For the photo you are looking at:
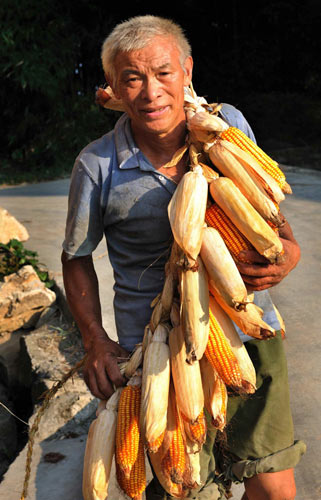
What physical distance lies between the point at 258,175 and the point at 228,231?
18 centimetres

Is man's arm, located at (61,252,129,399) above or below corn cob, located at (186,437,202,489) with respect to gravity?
above

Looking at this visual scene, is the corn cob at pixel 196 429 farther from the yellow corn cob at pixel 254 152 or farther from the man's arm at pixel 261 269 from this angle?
the yellow corn cob at pixel 254 152

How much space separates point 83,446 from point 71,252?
132cm

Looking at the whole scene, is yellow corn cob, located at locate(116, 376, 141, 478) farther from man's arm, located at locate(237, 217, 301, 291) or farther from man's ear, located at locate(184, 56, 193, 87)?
man's ear, located at locate(184, 56, 193, 87)

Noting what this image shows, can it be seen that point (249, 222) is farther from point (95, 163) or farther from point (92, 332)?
point (92, 332)

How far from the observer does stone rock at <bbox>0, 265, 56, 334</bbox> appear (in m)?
4.62

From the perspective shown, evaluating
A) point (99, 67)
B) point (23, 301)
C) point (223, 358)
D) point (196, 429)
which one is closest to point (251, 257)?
point (223, 358)

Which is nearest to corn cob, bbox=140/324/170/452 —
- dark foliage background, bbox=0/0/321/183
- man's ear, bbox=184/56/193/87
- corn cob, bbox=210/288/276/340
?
corn cob, bbox=210/288/276/340

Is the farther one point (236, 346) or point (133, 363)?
point (133, 363)

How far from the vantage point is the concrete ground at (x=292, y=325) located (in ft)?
9.02

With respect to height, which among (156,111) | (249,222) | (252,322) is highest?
(156,111)

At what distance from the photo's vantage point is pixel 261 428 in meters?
2.15

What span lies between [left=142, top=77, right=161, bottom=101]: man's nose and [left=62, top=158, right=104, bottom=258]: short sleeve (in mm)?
287

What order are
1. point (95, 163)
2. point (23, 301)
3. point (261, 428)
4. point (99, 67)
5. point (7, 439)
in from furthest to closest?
point (99, 67) < point (23, 301) < point (7, 439) < point (261, 428) < point (95, 163)
